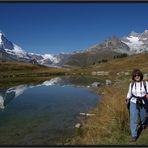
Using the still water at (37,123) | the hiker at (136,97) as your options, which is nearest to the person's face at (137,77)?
the hiker at (136,97)

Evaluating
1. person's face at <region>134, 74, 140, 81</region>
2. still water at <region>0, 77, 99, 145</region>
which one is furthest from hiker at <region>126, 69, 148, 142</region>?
still water at <region>0, 77, 99, 145</region>

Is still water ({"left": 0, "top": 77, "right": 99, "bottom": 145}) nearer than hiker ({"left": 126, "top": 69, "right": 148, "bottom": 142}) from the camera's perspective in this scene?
No

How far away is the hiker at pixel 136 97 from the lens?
939cm

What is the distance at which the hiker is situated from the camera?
30.8 feet

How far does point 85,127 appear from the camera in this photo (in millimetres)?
12898

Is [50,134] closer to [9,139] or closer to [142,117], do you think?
[9,139]

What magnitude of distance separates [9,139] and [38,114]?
18.7 feet

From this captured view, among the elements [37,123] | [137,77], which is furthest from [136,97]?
[37,123]

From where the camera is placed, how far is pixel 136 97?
31.1ft

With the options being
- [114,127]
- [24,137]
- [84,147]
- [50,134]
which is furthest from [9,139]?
[84,147]

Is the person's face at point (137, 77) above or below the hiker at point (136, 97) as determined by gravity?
above

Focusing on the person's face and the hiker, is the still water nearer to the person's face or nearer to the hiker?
the hiker

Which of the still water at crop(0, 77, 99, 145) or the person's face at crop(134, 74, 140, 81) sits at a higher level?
the person's face at crop(134, 74, 140, 81)

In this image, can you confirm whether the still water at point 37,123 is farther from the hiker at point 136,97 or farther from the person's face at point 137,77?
the person's face at point 137,77
